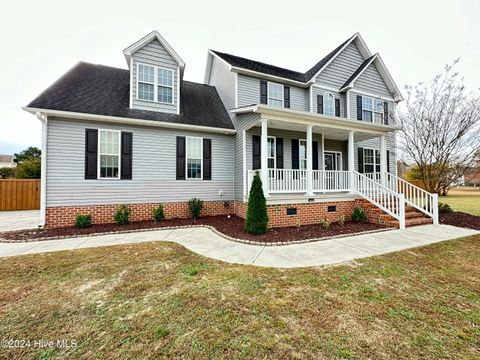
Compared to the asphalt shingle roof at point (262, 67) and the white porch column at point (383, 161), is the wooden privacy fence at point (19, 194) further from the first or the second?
the white porch column at point (383, 161)

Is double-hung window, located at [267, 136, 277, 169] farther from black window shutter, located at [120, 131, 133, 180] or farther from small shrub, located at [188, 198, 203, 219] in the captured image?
black window shutter, located at [120, 131, 133, 180]

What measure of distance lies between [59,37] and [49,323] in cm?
1801

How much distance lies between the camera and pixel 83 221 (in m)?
7.36

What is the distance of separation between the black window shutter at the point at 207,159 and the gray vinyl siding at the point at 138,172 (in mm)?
173

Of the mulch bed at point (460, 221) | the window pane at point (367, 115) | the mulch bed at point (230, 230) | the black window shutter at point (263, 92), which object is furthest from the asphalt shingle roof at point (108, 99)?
the mulch bed at point (460, 221)

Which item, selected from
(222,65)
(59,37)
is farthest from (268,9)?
(59,37)

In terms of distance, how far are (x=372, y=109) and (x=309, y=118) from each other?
6743mm

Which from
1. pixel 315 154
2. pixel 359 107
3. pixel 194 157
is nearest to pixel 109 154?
pixel 194 157

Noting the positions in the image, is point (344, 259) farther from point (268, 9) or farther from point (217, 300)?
point (268, 9)

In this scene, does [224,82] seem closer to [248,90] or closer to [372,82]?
[248,90]

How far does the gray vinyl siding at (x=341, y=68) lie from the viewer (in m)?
12.0

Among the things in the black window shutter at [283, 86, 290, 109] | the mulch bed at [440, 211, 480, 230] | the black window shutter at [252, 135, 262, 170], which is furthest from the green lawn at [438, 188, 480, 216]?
the black window shutter at [252, 135, 262, 170]

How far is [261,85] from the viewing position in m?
10.6

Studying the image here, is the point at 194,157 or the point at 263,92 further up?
the point at 263,92
